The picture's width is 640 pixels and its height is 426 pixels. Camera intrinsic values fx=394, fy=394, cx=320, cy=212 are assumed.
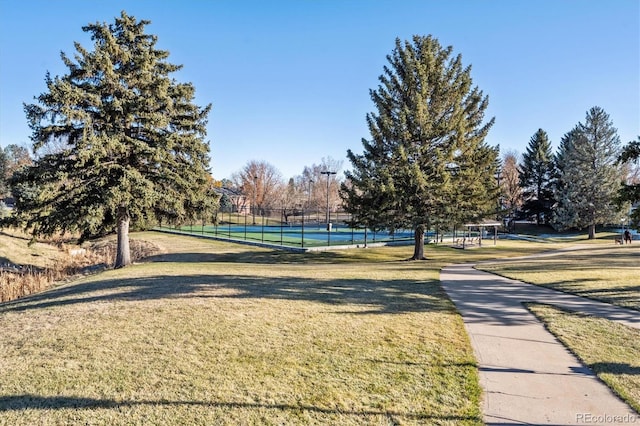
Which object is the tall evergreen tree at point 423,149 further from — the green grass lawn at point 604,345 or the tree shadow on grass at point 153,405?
the tree shadow on grass at point 153,405

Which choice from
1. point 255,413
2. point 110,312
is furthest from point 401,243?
point 255,413

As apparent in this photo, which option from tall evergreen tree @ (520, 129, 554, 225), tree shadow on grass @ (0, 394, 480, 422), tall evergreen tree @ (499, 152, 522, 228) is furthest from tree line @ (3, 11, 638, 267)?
tall evergreen tree @ (499, 152, 522, 228)

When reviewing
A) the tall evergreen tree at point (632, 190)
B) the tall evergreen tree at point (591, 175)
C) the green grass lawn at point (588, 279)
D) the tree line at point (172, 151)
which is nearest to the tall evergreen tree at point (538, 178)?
the tall evergreen tree at point (591, 175)

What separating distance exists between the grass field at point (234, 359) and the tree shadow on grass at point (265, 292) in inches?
3.3

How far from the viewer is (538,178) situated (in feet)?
166

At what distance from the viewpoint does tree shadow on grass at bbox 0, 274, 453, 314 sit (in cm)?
827

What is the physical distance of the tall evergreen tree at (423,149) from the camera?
19938 mm

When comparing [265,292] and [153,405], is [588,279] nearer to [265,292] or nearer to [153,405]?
[265,292]

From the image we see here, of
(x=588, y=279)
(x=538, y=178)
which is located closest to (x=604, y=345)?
(x=588, y=279)

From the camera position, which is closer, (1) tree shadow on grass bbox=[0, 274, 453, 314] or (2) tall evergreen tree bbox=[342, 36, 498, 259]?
(1) tree shadow on grass bbox=[0, 274, 453, 314]

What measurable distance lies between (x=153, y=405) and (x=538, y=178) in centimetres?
5581

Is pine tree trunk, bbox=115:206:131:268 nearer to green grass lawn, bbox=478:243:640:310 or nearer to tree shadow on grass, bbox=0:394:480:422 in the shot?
tree shadow on grass, bbox=0:394:480:422

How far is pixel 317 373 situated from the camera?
4.72 meters

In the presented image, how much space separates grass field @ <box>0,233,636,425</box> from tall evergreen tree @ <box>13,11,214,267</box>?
6604mm
